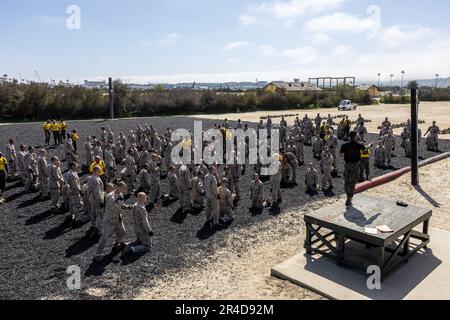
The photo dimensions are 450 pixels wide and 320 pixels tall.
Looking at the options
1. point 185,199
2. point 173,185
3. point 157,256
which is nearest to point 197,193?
point 185,199

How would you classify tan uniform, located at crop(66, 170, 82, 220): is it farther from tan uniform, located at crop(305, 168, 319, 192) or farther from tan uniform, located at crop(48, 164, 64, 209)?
tan uniform, located at crop(305, 168, 319, 192)

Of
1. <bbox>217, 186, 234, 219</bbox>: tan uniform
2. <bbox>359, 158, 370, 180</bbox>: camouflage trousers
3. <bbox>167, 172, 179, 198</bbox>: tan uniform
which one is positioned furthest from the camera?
<bbox>359, 158, 370, 180</bbox>: camouflage trousers

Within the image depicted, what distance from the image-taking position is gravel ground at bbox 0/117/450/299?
713 cm

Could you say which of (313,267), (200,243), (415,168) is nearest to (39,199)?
(200,243)

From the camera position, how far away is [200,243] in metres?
9.37

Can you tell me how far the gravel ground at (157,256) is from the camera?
713cm

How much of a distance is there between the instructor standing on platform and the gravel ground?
193 cm

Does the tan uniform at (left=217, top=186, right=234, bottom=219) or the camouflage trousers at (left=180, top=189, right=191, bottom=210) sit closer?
the tan uniform at (left=217, top=186, right=234, bottom=219)

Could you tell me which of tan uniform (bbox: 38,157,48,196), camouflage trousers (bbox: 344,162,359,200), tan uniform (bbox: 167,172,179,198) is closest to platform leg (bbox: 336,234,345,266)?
camouflage trousers (bbox: 344,162,359,200)

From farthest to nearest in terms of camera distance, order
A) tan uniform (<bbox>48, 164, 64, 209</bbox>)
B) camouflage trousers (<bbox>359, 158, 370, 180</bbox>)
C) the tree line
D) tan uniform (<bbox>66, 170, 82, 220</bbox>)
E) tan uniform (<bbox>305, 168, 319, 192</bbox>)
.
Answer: the tree line < camouflage trousers (<bbox>359, 158, 370, 180</bbox>) < tan uniform (<bbox>305, 168, 319, 192</bbox>) < tan uniform (<bbox>48, 164, 64, 209</bbox>) < tan uniform (<bbox>66, 170, 82, 220</bbox>)

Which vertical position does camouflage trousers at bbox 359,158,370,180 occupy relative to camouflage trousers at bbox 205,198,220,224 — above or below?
above

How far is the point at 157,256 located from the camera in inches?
337

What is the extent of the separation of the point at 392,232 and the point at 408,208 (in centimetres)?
180

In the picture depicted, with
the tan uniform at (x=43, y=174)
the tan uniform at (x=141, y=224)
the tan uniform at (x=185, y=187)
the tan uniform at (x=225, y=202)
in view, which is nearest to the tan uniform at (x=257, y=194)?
the tan uniform at (x=225, y=202)
